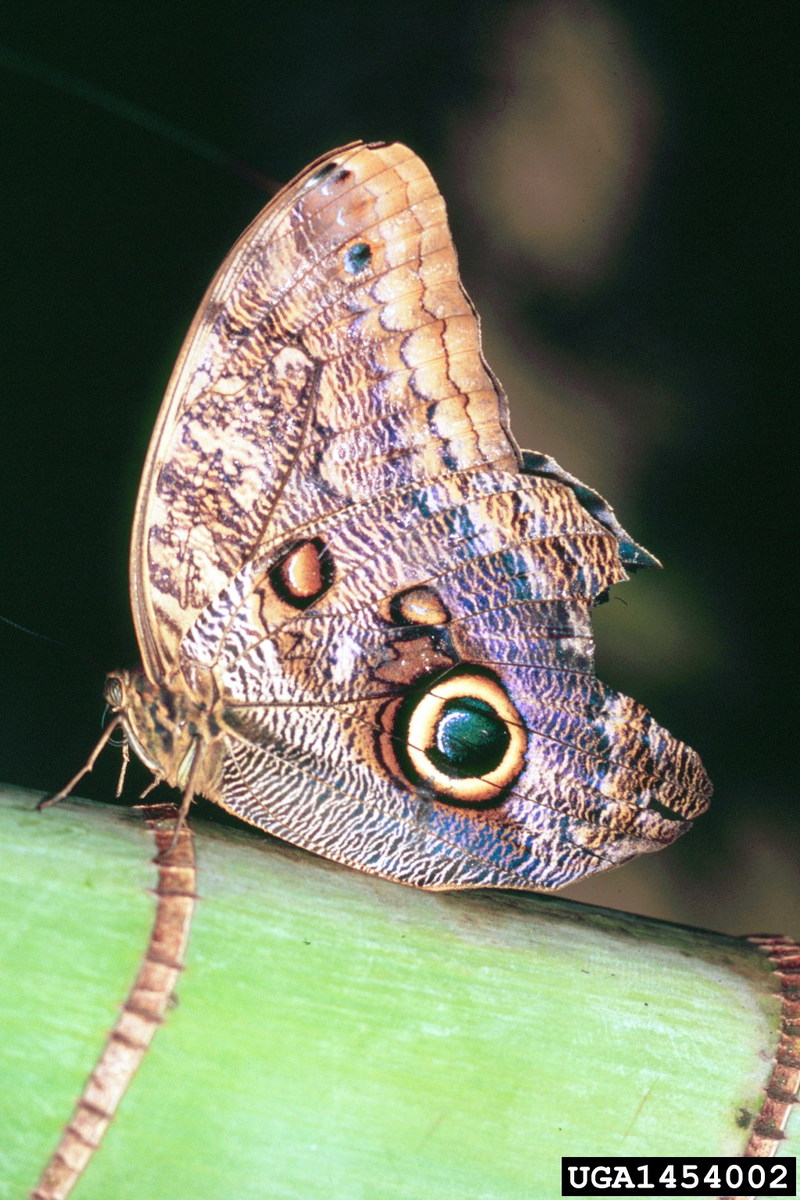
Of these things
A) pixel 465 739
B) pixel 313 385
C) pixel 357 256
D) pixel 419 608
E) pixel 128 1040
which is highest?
pixel 357 256

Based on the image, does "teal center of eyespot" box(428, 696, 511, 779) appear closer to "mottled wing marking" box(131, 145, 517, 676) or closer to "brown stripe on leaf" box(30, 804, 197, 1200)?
"mottled wing marking" box(131, 145, 517, 676)

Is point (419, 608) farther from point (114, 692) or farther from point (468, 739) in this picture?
point (114, 692)

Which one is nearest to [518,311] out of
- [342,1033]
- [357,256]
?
[357,256]

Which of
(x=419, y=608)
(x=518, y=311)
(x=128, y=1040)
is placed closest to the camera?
(x=128, y=1040)


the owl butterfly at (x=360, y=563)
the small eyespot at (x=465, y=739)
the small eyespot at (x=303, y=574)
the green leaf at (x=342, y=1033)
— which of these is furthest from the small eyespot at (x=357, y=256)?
the green leaf at (x=342, y=1033)

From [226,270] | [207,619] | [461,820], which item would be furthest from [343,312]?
[461,820]

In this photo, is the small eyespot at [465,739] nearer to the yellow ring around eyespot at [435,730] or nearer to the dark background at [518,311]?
the yellow ring around eyespot at [435,730]
